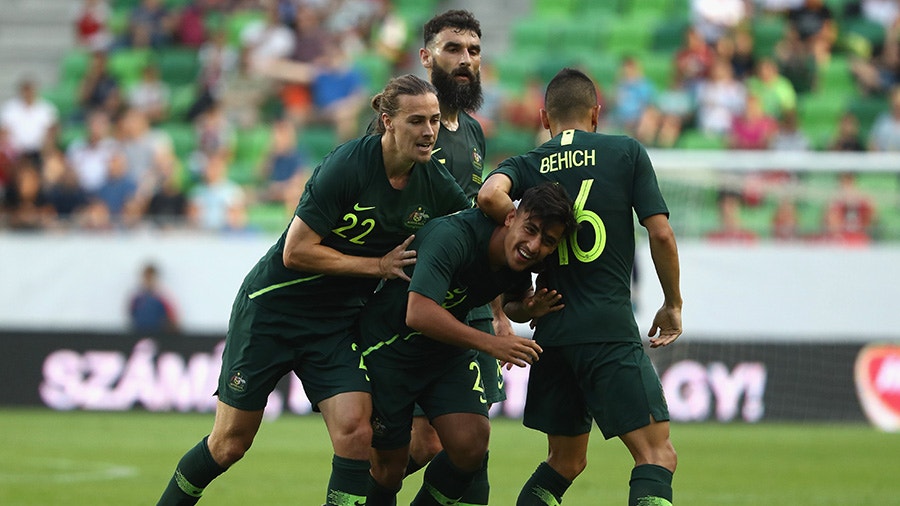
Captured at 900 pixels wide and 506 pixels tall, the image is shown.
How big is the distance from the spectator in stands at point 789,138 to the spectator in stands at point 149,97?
337 inches

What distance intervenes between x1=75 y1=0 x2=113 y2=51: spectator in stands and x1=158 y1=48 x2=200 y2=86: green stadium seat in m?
1.00

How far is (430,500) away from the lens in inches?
300

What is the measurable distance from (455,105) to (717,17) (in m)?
11.7

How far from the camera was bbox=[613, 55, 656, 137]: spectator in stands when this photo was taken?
17969 mm

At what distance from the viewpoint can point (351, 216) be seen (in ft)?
23.4

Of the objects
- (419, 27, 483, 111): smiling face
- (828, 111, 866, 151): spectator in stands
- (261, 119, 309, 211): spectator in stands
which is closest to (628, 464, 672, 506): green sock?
(419, 27, 483, 111): smiling face

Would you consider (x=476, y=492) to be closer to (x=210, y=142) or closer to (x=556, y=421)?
(x=556, y=421)

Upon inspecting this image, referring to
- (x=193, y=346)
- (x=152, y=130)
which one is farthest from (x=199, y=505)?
(x=152, y=130)

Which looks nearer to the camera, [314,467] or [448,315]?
[448,315]

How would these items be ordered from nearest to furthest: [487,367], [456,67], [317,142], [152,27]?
[487,367], [456,67], [317,142], [152,27]

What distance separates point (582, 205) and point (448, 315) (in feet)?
2.70

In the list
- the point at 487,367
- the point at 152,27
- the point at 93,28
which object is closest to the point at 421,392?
the point at 487,367

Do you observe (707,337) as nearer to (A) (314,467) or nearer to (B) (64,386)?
(A) (314,467)

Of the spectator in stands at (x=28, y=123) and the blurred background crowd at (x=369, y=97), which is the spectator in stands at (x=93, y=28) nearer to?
the blurred background crowd at (x=369, y=97)
